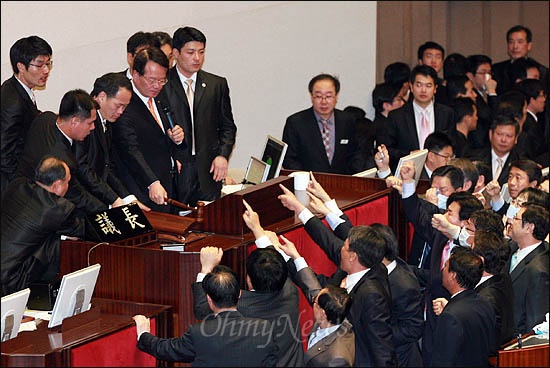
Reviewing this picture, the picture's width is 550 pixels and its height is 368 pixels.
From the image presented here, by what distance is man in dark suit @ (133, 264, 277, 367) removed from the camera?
3812 millimetres

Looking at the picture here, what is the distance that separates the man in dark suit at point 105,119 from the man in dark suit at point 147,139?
137 mm

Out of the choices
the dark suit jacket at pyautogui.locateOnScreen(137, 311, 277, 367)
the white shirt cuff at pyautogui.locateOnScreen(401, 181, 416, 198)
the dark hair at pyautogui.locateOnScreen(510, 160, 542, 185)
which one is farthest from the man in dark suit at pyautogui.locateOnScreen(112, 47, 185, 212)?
the dark hair at pyautogui.locateOnScreen(510, 160, 542, 185)

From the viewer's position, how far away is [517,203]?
220 inches

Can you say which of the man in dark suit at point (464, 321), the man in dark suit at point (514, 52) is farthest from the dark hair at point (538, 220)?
the man in dark suit at point (514, 52)

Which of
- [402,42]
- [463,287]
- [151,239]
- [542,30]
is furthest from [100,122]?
[542,30]

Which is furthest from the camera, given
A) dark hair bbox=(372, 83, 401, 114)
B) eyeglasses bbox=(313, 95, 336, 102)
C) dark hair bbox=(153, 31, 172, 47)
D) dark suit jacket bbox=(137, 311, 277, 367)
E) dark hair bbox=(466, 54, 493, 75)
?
dark hair bbox=(466, 54, 493, 75)

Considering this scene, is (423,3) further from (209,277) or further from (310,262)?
(209,277)

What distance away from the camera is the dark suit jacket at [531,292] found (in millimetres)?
4918

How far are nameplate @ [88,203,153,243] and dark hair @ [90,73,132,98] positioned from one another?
0.79 meters

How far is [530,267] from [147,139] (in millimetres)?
2074

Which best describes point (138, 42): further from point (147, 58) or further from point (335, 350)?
point (335, 350)

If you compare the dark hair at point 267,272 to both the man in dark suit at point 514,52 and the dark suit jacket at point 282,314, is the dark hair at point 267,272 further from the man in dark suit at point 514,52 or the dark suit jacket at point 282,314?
the man in dark suit at point 514,52

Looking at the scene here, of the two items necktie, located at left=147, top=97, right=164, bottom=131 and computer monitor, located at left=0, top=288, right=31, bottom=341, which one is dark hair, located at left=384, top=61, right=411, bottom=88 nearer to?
necktie, located at left=147, top=97, right=164, bottom=131

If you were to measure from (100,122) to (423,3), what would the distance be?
223 inches
